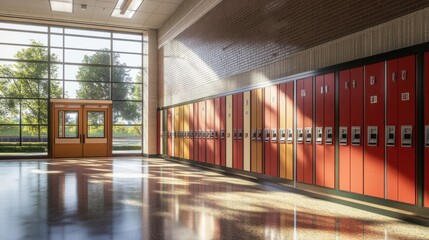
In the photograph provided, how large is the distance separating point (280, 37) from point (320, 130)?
267cm

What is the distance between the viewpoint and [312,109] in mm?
7777

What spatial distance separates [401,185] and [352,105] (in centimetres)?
164

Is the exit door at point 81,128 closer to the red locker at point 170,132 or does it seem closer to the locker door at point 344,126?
the red locker at point 170,132

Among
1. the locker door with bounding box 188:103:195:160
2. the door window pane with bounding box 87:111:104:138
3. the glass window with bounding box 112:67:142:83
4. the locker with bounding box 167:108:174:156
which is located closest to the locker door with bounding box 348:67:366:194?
the locker door with bounding box 188:103:195:160

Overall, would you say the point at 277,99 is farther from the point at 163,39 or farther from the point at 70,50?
the point at 70,50

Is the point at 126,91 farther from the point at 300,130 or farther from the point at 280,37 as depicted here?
the point at 300,130

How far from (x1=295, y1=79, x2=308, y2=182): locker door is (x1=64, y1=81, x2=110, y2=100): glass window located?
43.3 ft

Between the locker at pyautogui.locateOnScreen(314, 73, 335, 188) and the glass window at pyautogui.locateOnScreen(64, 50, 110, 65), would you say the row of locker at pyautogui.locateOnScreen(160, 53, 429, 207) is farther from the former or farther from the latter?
the glass window at pyautogui.locateOnScreen(64, 50, 110, 65)

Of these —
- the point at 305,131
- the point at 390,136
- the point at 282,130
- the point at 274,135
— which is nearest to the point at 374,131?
the point at 390,136

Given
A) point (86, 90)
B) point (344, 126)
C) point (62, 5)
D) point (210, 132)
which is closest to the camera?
point (344, 126)

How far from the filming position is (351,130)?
679 centimetres

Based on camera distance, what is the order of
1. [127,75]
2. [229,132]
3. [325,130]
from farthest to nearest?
1. [127,75]
2. [229,132]
3. [325,130]

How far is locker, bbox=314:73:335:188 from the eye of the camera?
726 centimetres

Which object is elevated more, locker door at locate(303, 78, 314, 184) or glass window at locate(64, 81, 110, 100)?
glass window at locate(64, 81, 110, 100)
